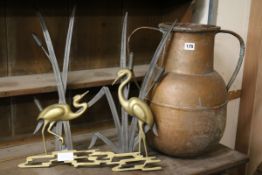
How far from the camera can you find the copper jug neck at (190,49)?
1215mm

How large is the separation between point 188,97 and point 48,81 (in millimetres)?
499

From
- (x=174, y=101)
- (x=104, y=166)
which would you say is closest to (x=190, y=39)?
(x=174, y=101)

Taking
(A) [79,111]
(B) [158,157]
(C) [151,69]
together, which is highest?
(C) [151,69]

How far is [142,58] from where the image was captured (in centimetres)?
162

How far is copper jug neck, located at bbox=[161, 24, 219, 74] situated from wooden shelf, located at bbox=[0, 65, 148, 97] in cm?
25

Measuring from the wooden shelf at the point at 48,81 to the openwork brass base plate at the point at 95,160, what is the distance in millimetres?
220

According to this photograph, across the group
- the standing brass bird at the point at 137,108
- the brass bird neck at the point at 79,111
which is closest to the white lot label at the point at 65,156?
the brass bird neck at the point at 79,111

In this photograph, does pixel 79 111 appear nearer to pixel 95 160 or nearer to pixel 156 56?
pixel 95 160

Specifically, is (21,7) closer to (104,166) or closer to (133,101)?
(133,101)

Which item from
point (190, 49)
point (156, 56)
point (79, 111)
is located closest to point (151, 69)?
point (156, 56)

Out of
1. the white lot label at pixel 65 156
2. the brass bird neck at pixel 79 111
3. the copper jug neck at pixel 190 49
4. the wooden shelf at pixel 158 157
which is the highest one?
the copper jug neck at pixel 190 49

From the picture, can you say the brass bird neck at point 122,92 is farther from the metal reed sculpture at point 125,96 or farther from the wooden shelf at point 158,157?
the wooden shelf at point 158,157

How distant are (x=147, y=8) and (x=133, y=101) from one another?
1.83ft

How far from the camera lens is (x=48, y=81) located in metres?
1.29
